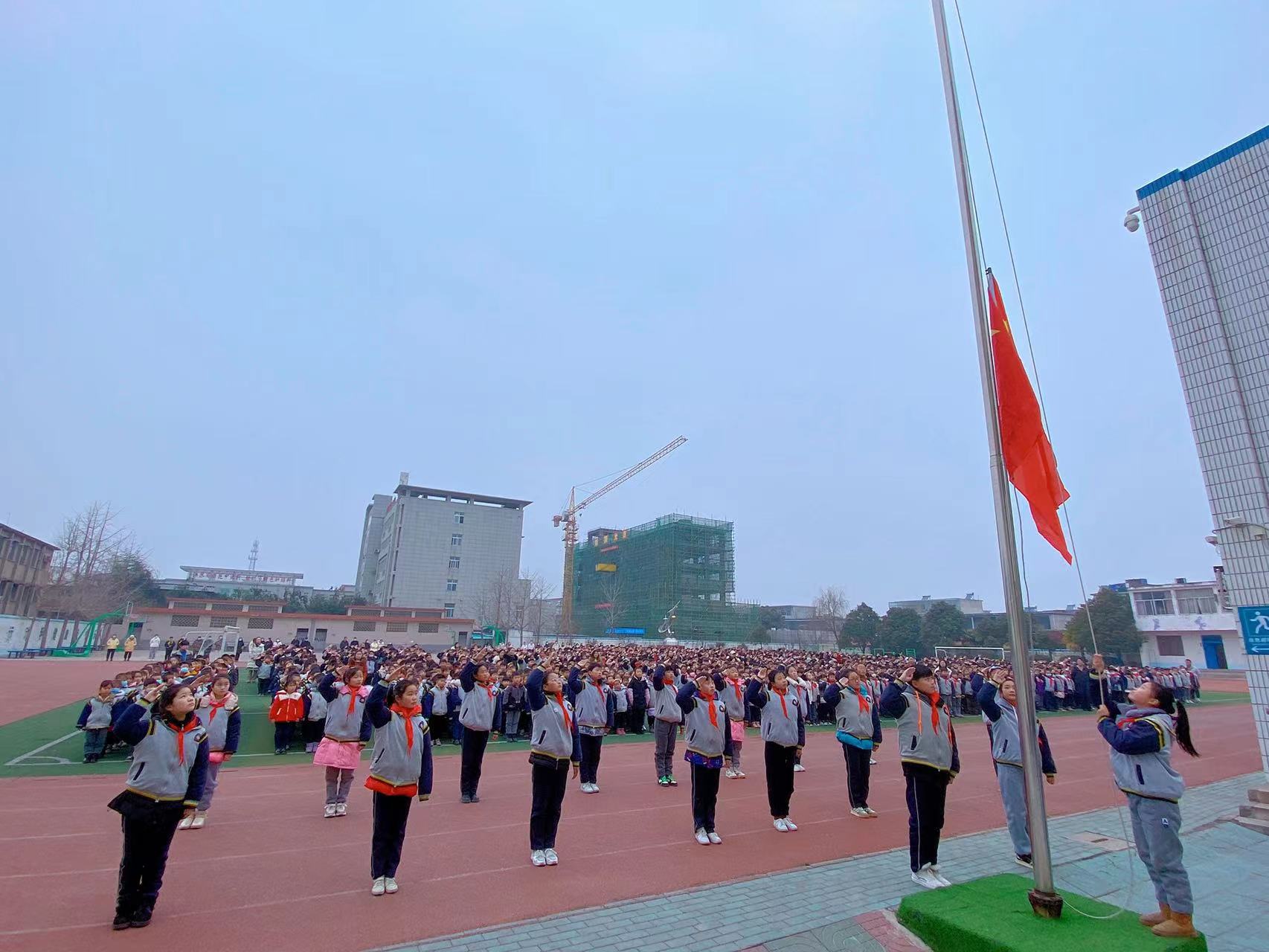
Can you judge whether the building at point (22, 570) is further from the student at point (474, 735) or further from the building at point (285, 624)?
the student at point (474, 735)

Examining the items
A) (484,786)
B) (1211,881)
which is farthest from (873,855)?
(484,786)

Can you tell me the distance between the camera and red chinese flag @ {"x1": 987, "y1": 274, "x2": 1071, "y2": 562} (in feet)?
15.6

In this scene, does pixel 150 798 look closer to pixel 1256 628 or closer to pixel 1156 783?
pixel 1156 783

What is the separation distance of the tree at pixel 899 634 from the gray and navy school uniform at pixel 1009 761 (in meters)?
49.8

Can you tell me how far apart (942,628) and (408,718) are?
56.4 meters

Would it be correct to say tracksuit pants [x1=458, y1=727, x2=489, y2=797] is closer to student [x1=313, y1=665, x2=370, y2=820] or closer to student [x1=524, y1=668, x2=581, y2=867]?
student [x1=313, y1=665, x2=370, y2=820]

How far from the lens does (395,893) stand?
549 centimetres

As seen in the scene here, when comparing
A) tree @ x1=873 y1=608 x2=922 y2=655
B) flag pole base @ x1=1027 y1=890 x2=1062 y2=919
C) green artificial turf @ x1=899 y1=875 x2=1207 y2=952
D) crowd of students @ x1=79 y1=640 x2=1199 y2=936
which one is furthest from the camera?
tree @ x1=873 y1=608 x2=922 y2=655

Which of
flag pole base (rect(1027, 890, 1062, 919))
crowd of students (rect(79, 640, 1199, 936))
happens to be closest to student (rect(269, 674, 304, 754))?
crowd of students (rect(79, 640, 1199, 936))

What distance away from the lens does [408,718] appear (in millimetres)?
6039

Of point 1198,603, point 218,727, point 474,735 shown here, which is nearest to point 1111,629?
point 1198,603

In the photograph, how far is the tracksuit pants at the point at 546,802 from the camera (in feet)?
21.2

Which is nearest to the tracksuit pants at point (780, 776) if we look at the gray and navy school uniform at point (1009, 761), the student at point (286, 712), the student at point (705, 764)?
the student at point (705, 764)

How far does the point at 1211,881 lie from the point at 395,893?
7741 mm
